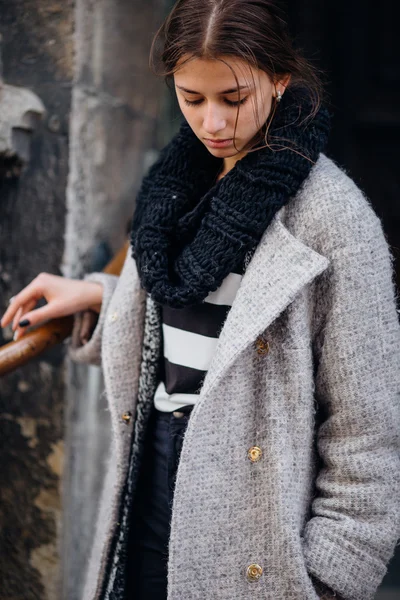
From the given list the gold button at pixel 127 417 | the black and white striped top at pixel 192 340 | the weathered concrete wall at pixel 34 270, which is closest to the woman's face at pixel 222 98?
the black and white striped top at pixel 192 340

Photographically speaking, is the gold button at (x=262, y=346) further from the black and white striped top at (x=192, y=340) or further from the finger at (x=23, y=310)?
the finger at (x=23, y=310)

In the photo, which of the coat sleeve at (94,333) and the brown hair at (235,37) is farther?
the coat sleeve at (94,333)

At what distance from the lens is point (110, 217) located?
236cm

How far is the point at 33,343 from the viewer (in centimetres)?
165

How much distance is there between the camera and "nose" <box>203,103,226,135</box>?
4.11 ft

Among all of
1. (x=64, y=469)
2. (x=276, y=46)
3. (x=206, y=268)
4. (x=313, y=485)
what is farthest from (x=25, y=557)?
(x=276, y=46)

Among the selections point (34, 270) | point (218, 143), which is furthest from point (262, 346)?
point (34, 270)

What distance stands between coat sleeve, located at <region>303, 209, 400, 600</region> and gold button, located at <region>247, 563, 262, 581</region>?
11cm

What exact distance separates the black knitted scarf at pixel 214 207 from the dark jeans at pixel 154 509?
1.07 feet

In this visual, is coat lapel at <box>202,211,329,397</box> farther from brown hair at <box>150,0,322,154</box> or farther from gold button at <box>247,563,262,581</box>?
gold button at <box>247,563,262,581</box>

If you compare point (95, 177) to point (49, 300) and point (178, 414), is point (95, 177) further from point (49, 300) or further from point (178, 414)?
point (178, 414)

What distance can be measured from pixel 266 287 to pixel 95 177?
114cm

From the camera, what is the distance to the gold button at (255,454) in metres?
1.31

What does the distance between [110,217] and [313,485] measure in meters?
1.33
